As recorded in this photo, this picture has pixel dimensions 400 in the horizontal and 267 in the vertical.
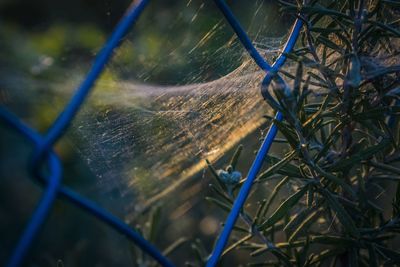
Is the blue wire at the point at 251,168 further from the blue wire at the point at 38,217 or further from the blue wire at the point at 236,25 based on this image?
the blue wire at the point at 38,217

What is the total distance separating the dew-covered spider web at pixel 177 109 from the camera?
3.86ft

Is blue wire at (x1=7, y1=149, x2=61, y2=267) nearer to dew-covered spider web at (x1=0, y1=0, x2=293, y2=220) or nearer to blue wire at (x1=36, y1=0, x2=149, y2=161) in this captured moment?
blue wire at (x1=36, y1=0, x2=149, y2=161)

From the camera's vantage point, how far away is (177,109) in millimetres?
1209

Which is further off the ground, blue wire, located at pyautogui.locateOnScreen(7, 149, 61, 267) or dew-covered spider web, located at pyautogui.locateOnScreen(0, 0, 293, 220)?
dew-covered spider web, located at pyautogui.locateOnScreen(0, 0, 293, 220)

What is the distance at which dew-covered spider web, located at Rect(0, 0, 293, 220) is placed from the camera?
1.18 m

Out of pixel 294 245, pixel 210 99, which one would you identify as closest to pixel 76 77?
pixel 210 99

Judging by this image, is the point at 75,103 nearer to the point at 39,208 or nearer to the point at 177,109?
the point at 39,208

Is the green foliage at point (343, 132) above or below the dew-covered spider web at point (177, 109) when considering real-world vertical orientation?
below

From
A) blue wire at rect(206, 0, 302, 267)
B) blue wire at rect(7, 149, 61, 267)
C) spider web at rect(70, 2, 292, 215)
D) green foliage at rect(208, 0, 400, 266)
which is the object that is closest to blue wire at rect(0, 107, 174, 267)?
blue wire at rect(7, 149, 61, 267)

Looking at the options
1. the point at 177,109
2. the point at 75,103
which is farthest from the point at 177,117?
the point at 75,103

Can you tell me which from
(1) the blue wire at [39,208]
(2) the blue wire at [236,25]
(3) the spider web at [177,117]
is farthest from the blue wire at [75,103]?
(3) the spider web at [177,117]

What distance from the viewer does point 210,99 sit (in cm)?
115

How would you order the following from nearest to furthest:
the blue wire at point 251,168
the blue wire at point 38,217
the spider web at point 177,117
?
1. the blue wire at point 38,217
2. the blue wire at point 251,168
3. the spider web at point 177,117

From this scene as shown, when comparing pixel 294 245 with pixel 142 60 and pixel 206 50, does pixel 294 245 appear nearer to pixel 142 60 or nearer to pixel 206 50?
pixel 206 50
